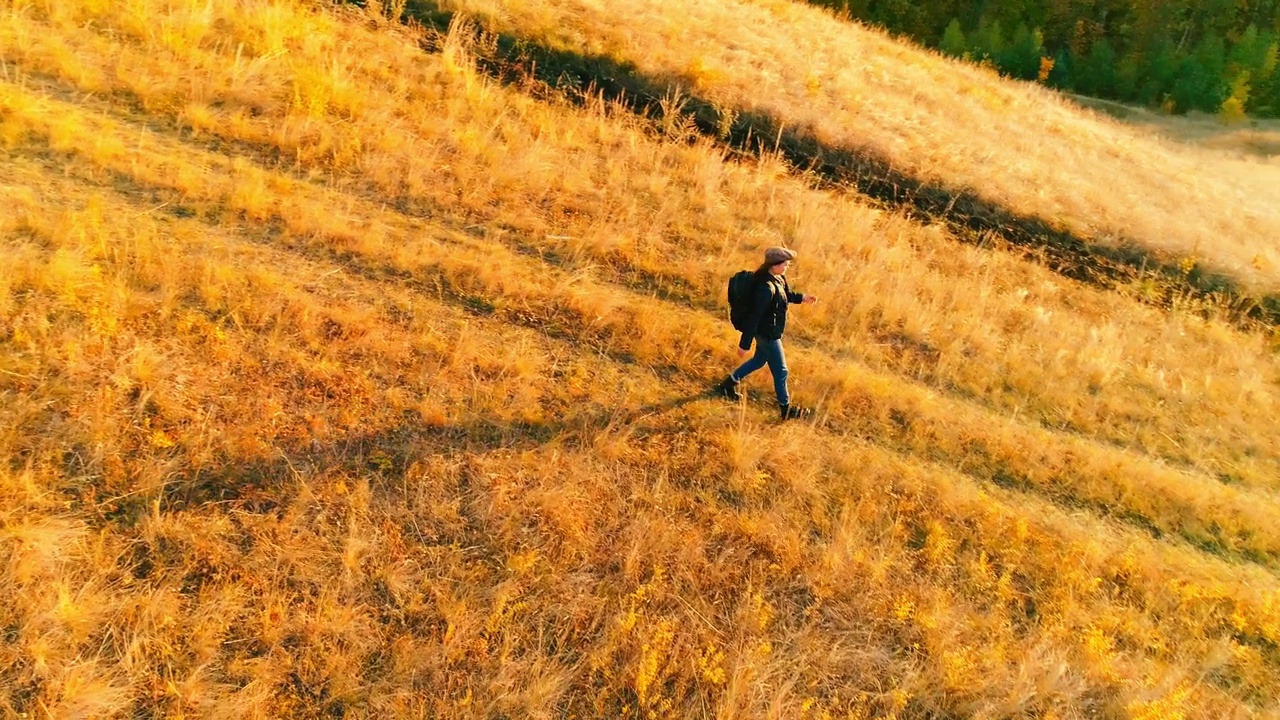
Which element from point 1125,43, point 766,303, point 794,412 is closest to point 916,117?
point 794,412

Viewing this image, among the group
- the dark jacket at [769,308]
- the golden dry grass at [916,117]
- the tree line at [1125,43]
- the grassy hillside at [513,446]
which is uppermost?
the tree line at [1125,43]

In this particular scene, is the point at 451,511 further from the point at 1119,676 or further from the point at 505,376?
the point at 1119,676

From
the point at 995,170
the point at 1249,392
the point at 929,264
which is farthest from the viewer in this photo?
the point at 995,170

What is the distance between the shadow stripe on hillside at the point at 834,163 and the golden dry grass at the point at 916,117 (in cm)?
19

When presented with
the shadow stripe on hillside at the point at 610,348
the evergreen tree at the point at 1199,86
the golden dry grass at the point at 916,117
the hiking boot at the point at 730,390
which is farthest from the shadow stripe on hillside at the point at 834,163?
the evergreen tree at the point at 1199,86

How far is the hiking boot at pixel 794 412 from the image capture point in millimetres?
6801

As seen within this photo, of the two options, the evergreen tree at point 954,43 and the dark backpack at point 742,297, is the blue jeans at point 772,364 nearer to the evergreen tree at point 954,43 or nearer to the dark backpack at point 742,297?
the dark backpack at point 742,297

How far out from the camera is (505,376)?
643cm

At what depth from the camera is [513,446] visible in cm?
582

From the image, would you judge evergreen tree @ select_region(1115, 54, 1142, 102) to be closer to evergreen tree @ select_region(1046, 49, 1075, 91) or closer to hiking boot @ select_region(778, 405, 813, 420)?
evergreen tree @ select_region(1046, 49, 1075, 91)

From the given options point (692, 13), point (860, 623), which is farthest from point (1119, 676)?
point (692, 13)

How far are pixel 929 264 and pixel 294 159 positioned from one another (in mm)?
8274

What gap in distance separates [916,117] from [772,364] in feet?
31.9

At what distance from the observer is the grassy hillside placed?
175 inches
